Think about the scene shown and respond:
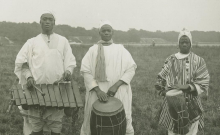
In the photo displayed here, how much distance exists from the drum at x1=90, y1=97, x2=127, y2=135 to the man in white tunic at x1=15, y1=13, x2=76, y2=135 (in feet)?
2.49

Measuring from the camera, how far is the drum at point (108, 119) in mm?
3701

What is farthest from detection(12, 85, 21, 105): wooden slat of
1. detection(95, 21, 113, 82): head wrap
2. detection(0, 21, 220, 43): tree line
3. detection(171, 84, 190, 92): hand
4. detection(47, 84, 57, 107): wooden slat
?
detection(0, 21, 220, 43): tree line

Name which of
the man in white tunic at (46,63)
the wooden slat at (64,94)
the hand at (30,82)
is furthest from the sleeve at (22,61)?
the wooden slat at (64,94)

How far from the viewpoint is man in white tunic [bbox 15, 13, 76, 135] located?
420 centimetres

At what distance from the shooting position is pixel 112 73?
13.8ft

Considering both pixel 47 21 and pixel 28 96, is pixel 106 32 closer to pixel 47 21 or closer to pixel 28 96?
pixel 47 21

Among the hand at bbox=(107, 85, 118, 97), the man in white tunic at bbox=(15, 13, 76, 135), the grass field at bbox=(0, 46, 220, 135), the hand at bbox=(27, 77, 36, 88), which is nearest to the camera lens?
the hand at bbox=(27, 77, 36, 88)

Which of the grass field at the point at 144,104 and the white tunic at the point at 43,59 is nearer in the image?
the white tunic at the point at 43,59

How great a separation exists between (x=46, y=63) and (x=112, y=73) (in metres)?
1.11

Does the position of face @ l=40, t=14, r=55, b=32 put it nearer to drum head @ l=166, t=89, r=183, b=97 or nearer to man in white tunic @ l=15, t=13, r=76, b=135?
man in white tunic @ l=15, t=13, r=76, b=135

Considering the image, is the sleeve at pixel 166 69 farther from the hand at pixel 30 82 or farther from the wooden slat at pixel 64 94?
the hand at pixel 30 82

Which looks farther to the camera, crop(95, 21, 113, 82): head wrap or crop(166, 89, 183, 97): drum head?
crop(95, 21, 113, 82): head wrap

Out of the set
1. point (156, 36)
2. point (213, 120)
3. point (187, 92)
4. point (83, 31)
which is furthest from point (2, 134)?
point (156, 36)

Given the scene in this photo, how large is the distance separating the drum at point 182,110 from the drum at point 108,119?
2.63 feet
